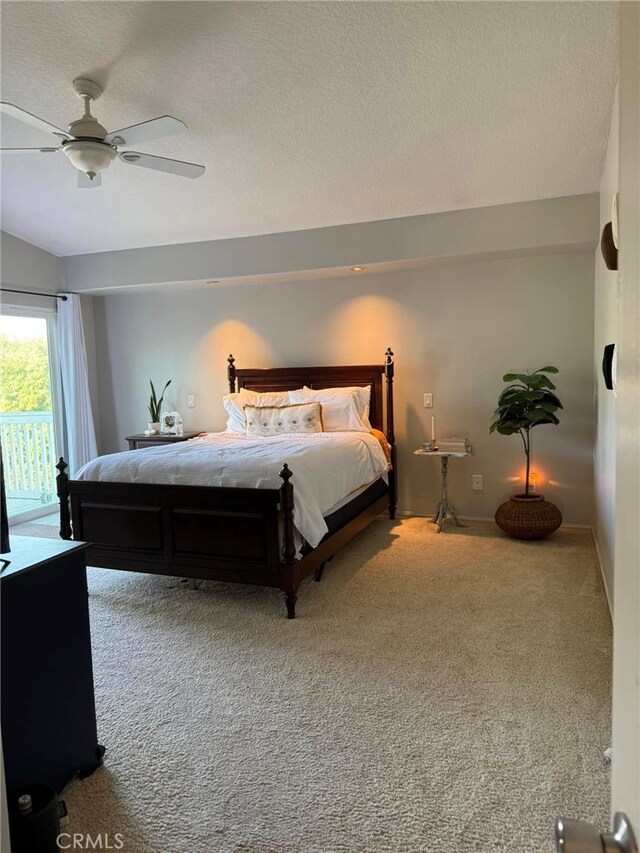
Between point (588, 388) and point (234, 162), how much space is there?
312 cm

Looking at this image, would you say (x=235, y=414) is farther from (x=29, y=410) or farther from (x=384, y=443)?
(x=29, y=410)

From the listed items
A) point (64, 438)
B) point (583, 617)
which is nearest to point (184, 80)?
point (583, 617)

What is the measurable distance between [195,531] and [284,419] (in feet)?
5.52

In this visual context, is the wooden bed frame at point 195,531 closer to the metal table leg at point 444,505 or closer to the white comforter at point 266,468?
the white comforter at point 266,468

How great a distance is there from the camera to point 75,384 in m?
6.02

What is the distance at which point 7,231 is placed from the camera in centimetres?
533

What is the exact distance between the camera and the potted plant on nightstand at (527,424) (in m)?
4.22

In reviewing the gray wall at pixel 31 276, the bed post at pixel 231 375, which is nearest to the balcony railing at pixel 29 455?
the gray wall at pixel 31 276

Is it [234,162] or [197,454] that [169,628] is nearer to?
[197,454]

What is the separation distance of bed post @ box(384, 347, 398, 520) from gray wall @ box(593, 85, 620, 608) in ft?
5.29

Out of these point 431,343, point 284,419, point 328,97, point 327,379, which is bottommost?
point 284,419

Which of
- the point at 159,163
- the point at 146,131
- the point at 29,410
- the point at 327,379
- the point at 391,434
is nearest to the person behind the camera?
the point at 146,131

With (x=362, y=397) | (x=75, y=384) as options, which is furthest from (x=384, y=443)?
(x=75, y=384)

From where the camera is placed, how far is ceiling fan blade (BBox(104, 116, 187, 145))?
2.60m
